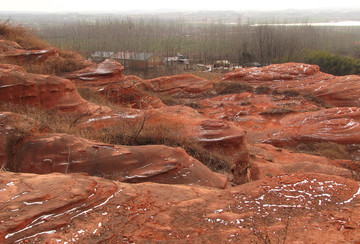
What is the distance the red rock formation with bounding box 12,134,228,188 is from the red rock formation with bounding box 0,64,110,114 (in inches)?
112

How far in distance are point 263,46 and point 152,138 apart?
107ft

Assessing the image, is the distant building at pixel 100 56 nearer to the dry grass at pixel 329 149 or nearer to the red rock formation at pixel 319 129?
the red rock formation at pixel 319 129

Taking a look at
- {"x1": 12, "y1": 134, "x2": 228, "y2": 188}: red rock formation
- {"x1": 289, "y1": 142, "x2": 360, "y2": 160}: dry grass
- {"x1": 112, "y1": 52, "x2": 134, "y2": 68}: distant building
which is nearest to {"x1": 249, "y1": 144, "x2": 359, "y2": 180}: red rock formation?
{"x1": 289, "y1": 142, "x2": 360, "y2": 160}: dry grass

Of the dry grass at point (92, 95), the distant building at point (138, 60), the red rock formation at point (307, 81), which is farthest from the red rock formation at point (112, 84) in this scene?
the distant building at point (138, 60)

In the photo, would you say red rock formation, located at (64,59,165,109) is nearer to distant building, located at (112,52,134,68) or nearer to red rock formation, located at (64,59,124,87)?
red rock formation, located at (64,59,124,87)

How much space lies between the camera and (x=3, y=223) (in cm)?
182

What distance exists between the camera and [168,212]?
227 cm

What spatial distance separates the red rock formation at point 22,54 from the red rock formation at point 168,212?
8193 millimetres

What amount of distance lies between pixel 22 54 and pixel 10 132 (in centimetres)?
713

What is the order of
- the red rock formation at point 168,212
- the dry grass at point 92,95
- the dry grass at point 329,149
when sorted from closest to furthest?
1. the red rock formation at point 168,212
2. the dry grass at point 329,149
3. the dry grass at point 92,95

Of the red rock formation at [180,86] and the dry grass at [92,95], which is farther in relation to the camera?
the red rock formation at [180,86]

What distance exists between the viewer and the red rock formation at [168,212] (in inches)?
74.5

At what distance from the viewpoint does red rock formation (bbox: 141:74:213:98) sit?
52.0 ft

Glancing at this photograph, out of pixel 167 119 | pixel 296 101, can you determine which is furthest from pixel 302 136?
pixel 167 119
